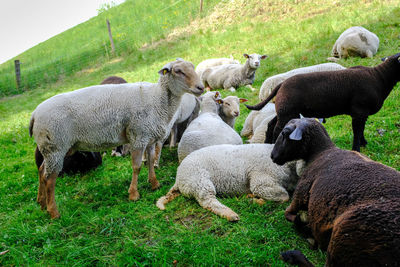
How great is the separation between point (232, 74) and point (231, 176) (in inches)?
298

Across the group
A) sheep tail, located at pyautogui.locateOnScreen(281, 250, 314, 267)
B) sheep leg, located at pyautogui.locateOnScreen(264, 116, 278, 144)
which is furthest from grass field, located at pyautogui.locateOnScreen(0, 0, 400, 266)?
sheep leg, located at pyautogui.locateOnScreen(264, 116, 278, 144)

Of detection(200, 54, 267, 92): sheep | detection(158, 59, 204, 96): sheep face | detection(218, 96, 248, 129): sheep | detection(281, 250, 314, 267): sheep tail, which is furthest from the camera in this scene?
detection(200, 54, 267, 92): sheep

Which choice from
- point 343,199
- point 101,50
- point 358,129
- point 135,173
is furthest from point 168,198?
point 101,50

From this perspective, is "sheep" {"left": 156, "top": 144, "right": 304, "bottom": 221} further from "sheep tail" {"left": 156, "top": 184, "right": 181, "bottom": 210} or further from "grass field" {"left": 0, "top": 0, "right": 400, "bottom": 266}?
"grass field" {"left": 0, "top": 0, "right": 400, "bottom": 266}

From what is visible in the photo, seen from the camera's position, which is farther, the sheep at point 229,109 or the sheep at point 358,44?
the sheep at point 358,44

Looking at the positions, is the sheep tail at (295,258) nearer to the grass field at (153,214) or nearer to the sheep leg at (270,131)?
the grass field at (153,214)

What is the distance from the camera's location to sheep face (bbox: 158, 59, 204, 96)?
4652mm

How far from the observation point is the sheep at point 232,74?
10.5m

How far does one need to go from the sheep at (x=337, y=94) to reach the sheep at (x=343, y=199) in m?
1.20

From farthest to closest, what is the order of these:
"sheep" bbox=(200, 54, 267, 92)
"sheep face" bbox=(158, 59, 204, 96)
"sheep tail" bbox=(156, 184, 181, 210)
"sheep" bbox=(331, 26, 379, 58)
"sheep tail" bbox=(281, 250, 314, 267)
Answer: "sheep" bbox=(200, 54, 267, 92) < "sheep" bbox=(331, 26, 379, 58) < "sheep face" bbox=(158, 59, 204, 96) < "sheep tail" bbox=(156, 184, 181, 210) < "sheep tail" bbox=(281, 250, 314, 267)

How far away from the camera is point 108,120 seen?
4480 mm

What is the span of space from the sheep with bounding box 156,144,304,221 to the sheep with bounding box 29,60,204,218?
802 mm

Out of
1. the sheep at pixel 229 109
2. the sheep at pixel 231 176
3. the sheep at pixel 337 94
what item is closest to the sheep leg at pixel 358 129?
the sheep at pixel 337 94

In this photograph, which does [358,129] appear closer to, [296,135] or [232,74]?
[296,135]
